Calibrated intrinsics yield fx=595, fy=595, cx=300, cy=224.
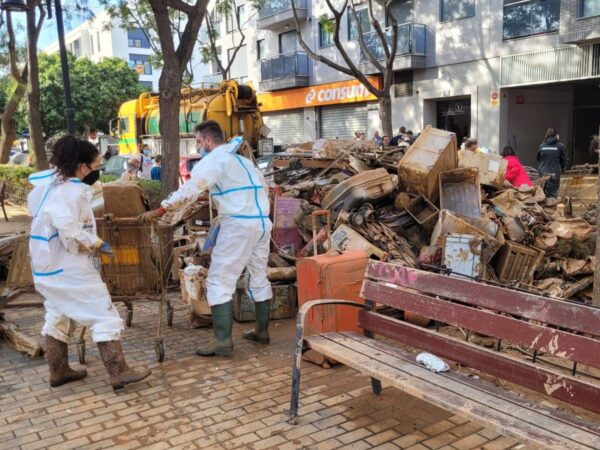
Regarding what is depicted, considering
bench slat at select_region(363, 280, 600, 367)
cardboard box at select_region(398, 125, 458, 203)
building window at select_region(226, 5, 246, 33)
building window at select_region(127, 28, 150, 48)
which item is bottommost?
bench slat at select_region(363, 280, 600, 367)

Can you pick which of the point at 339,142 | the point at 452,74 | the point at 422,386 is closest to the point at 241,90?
the point at 452,74

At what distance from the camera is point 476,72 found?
20.3 m

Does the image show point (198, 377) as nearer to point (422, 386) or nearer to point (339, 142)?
point (422, 386)

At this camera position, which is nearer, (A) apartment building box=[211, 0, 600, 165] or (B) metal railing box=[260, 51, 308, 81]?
(A) apartment building box=[211, 0, 600, 165]

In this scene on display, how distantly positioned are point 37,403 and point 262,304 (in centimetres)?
178

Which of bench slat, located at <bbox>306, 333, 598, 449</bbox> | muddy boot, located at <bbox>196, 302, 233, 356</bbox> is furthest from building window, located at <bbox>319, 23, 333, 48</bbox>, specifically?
bench slat, located at <bbox>306, 333, 598, 449</bbox>

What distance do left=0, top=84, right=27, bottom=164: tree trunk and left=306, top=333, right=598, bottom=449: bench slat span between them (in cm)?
1487

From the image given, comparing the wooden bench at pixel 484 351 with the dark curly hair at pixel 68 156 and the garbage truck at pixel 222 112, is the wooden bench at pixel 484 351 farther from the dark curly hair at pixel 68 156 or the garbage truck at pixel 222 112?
the garbage truck at pixel 222 112

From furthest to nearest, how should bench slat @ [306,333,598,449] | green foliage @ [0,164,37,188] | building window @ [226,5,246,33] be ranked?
building window @ [226,5,246,33], green foliage @ [0,164,37,188], bench slat @ [306,333,598,449]

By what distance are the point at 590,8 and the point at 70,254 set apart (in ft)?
55.4

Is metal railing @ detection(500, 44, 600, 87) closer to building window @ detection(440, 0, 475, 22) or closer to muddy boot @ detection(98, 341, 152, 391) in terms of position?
building window @ detection(440, 0, 475, 22)

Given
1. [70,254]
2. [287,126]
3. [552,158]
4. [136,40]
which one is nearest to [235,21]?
[287,126]

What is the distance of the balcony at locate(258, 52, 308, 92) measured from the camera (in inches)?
1077

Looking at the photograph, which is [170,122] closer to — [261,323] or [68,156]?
[261,323]
